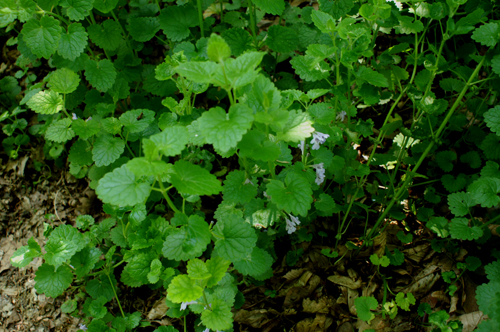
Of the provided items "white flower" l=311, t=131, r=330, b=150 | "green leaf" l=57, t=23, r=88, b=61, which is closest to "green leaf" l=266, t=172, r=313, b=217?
"white flower" l=311, t=131, r=330, b=150

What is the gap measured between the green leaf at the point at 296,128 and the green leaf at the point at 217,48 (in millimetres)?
379

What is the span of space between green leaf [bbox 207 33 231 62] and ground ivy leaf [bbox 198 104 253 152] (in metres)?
0.18

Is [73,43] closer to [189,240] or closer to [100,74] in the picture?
[100,74]

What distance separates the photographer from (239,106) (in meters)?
1.15

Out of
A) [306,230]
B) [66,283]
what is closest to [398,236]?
[306,230]

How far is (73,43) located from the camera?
2137mm

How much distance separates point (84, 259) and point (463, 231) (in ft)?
6.68

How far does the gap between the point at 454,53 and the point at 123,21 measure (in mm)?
2573

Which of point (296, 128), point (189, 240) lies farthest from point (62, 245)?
point (296, 128)

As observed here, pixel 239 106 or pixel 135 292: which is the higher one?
pixel 239 106

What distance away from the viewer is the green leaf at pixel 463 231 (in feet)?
5.56

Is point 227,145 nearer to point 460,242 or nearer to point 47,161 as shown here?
point 460,242

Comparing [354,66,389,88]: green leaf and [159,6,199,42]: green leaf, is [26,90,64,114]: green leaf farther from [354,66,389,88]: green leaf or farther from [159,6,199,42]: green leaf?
[354,66,389,88]: green leaf

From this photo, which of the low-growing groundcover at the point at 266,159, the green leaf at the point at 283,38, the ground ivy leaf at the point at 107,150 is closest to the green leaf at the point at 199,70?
the low-growing groundcover at the point at 266,159
